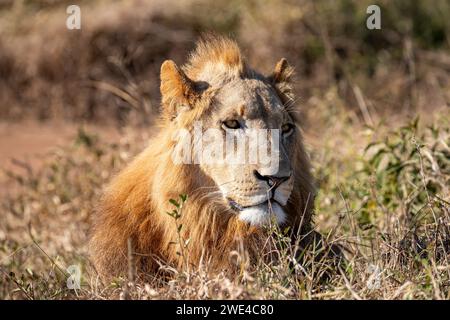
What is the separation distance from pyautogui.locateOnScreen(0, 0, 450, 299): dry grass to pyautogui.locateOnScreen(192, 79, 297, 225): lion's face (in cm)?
21

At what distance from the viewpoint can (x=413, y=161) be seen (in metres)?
6.49

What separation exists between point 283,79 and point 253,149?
0.78 metres

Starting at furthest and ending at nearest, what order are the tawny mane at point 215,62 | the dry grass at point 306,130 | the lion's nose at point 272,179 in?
the tawny mane at point 215,62
the dry grass at point 306,130
the lion's nose at point 272,179

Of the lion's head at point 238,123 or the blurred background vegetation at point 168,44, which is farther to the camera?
the blurred background vegetation at point 168,44

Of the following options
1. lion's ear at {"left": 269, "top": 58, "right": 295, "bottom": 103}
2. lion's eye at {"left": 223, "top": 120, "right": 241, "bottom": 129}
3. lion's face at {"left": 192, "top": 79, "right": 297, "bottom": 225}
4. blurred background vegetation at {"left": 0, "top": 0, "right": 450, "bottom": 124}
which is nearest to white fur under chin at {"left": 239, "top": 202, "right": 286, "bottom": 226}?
lion's face at {"left": 192, "top": 79, "right": 297, "bottom": 225}

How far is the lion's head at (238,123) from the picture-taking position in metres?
4.43

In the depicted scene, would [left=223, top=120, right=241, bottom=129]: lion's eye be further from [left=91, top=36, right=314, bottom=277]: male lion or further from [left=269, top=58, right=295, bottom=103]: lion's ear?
[left=269, top=58, right=295, bottom=103]: lion's ear

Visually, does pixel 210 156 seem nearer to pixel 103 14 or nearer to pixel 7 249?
pixel 7 249

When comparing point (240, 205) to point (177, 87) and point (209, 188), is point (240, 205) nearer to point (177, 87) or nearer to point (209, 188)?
point (209, 188)

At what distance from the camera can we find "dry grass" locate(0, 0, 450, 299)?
14.7ft

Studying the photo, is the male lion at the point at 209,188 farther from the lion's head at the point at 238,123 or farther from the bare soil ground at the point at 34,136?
the bare soil ground at the point at 34,136

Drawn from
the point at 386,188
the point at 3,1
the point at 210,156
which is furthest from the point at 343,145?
the point at 3,1

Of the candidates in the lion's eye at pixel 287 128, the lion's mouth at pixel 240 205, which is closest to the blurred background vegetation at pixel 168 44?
the lion's eye at pixel 287 128

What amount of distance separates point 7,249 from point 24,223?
56.6 inches
